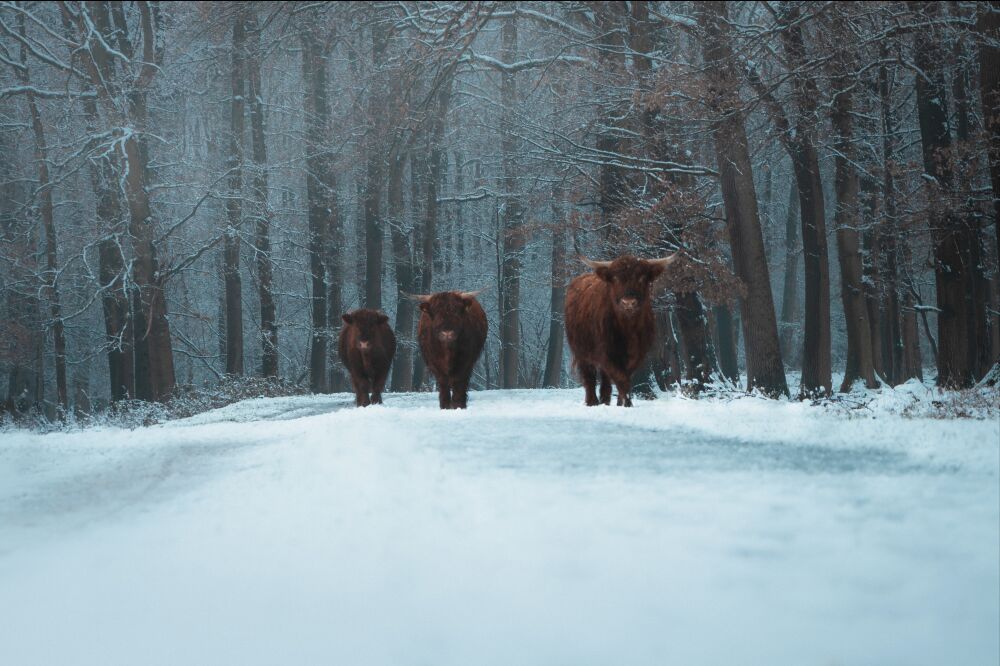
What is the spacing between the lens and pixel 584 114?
1897 cm

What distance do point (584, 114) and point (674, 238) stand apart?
4.28 metres

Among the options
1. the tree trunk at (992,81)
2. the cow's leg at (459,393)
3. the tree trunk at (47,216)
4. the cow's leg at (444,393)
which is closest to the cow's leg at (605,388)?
the cow's leg at (459,393)

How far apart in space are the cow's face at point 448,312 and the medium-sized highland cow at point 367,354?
7.36 feet

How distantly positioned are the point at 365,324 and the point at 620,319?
17.8 feet

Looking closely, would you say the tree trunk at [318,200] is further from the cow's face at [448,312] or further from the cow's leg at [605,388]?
the cow's leg at [605,388]

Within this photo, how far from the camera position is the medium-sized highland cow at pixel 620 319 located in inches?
407

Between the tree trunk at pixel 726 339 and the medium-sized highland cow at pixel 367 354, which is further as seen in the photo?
the tree trunk at pixel 726 339

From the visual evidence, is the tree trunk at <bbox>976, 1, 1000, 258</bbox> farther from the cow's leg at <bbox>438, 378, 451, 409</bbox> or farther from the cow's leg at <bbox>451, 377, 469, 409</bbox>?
the cow's leg at <bbox>438, 378, 451, 409</bbox>

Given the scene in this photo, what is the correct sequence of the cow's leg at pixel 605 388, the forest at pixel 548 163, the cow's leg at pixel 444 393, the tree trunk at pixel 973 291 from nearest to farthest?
the cow's leg at pixel 605 388, the cow's leg at pixel 444 393, the forest at pixel 548 163, the tree trunk at pixel 973 291

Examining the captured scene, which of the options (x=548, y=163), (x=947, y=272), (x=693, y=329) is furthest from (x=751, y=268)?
(x=548, y=163)

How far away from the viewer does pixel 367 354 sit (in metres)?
14.8

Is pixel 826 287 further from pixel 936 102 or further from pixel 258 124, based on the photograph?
pixel 258 124

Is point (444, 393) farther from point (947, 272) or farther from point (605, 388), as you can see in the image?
point (947, 272)

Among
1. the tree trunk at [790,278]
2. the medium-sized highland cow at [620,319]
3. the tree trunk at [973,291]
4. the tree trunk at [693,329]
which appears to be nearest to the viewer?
the medium-sized highland cow at [620,319]
